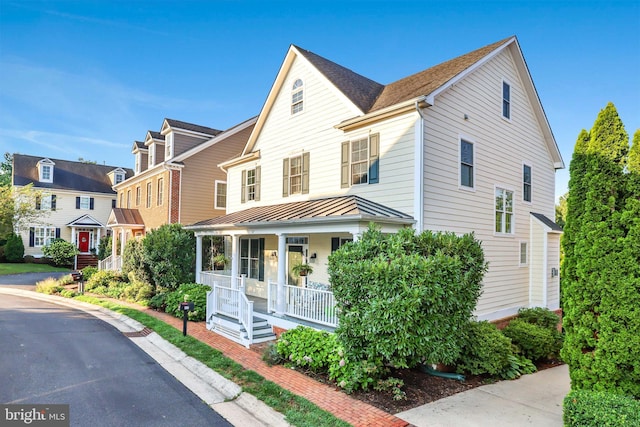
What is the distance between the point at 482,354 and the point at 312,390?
3882mm

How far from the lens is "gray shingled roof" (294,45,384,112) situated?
40.0 ft

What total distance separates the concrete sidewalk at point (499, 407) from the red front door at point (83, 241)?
119 ft

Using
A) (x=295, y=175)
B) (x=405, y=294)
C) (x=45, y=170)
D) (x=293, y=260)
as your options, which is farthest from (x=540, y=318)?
(x=45, y=170)

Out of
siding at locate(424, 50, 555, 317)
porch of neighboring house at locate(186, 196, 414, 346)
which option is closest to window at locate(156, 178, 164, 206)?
porch of neighboring house at locate(186, 196, 414, 346)

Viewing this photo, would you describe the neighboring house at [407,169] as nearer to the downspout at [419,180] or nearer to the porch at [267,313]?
the downspout at [419,180]

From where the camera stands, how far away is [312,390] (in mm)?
6516

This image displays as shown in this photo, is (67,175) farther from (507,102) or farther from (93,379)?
(507,102)

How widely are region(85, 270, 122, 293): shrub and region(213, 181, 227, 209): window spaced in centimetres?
660

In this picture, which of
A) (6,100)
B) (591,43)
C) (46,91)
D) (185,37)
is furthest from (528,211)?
(6,100)

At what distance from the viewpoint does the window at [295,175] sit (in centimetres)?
1327

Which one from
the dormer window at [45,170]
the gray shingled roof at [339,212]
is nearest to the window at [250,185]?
the gray shingled roof at [339,212]

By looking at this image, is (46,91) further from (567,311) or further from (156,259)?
(567,311)

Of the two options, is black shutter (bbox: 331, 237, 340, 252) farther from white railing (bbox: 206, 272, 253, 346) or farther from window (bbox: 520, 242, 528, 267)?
window (bbox: 520, 242, 528, 267)

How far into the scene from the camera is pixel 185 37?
664 inches
